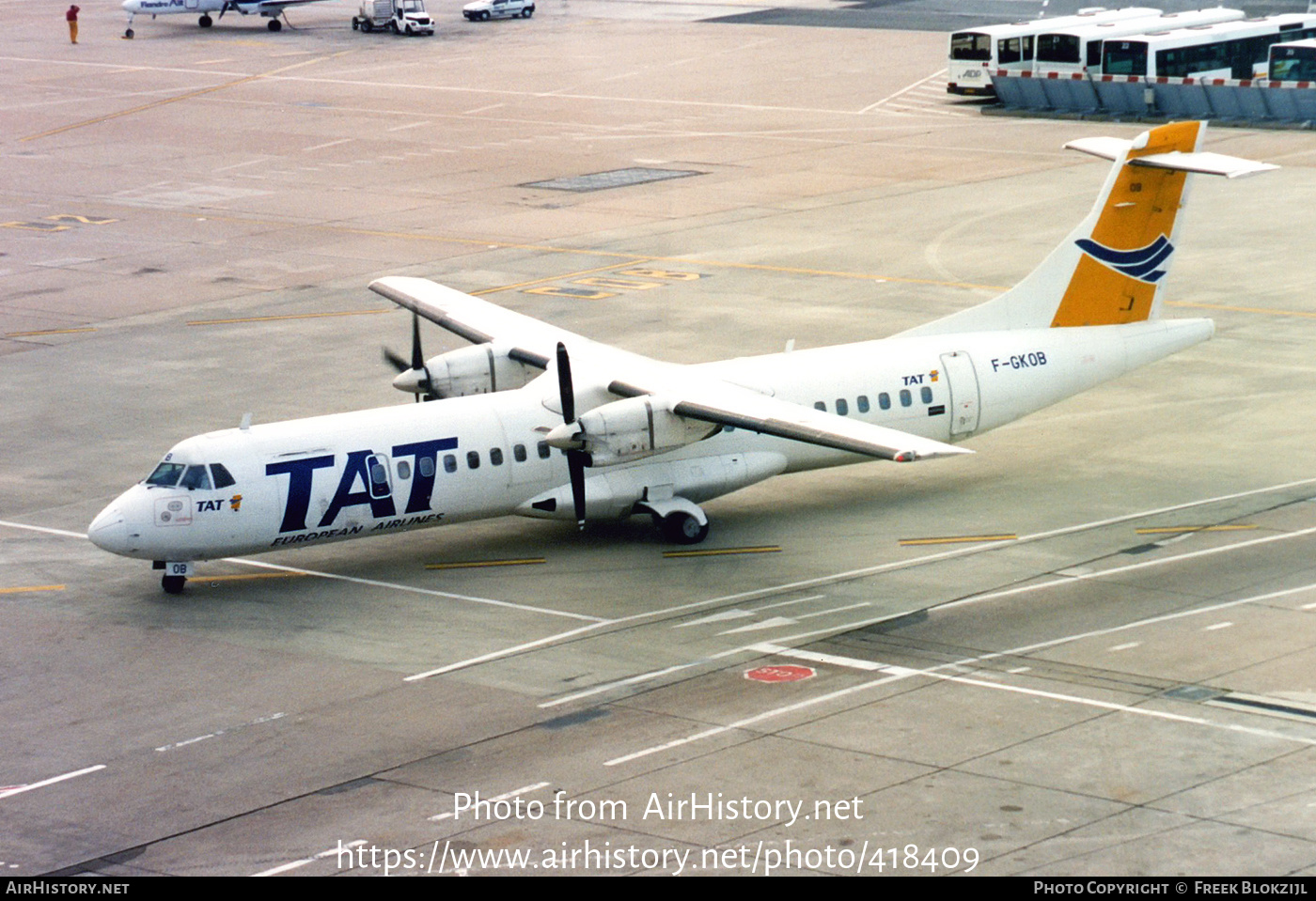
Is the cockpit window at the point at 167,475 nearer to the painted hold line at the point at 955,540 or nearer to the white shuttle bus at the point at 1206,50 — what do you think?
the painted hold line at the point at 955,540

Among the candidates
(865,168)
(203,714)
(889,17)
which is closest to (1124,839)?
(203,714)

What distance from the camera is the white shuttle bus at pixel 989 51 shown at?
3250 inches

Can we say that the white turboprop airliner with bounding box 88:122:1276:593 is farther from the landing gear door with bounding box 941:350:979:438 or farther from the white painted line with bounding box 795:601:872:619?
the white painted line with bounding box 795:601:872:619

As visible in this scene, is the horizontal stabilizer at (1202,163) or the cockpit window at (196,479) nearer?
the cockpit window at (196,479)

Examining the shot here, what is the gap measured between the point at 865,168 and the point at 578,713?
48063 mm

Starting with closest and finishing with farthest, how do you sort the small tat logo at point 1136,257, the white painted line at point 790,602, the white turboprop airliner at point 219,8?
the white painted line at point 790,602, the small tat logo at point 1136,257, the white turboprop airliner at point 219,8

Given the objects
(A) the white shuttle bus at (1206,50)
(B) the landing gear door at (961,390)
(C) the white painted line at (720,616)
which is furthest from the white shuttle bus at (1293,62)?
(C) the white painted line at (720,616)

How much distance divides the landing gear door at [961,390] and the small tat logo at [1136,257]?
12.0ft

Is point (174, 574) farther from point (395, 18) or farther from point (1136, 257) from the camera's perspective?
point (395, 18)

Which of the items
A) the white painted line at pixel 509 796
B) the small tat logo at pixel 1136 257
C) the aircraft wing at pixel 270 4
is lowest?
the white painted line at pixel 509 796

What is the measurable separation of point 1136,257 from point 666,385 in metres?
11.1

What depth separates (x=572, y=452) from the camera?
30.9 metres

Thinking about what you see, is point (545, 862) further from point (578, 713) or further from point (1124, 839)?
point (1124, 839)
